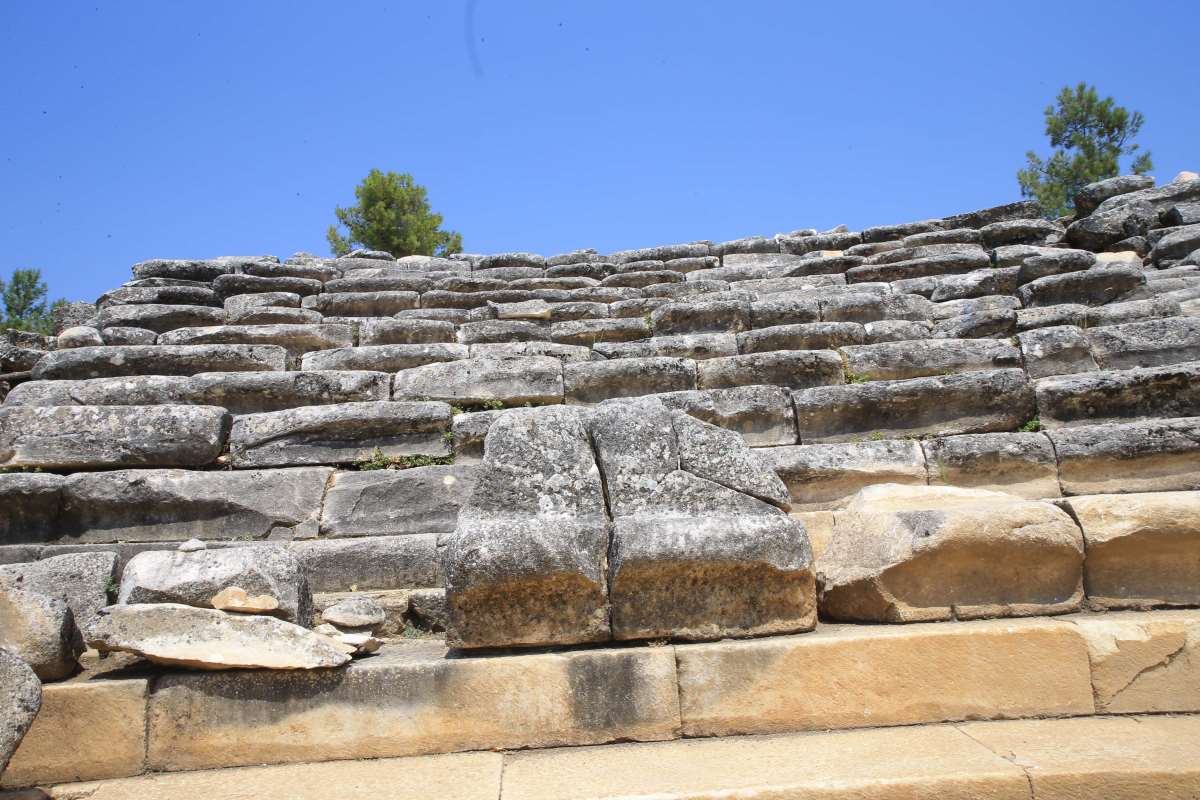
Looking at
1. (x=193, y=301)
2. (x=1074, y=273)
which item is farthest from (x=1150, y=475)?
(x=193, y=301)

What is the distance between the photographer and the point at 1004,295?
6.98 meters

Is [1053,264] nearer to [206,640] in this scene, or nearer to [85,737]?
[206,640]

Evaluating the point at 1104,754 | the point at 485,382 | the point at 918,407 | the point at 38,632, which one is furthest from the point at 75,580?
the point at 918,407

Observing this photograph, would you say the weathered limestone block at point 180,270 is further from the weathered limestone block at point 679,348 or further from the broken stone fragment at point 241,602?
the broken stone fragment at point 241,602

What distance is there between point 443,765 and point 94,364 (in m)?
4.77

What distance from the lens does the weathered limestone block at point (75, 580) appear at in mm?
3643

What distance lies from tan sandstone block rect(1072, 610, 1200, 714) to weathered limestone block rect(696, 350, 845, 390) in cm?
281

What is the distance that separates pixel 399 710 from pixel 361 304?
535 centimetres

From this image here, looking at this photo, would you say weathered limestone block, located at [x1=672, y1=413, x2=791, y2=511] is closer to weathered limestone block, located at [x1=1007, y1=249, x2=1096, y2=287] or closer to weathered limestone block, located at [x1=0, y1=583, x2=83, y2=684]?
weathered limestone block, located at [x1=0, y1=583, x2=83, y2=684]

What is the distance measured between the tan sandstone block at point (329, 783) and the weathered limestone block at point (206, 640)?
0.34 metres

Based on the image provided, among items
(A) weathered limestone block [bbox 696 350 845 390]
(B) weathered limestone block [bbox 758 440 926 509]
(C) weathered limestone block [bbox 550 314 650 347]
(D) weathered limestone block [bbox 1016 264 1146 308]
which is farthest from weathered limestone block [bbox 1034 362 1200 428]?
(C) weathered limestone block [bbox 550 314 650 347]

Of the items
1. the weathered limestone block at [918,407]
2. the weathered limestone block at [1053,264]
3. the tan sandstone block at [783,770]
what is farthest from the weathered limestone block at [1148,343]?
the tan sandstone block at [783,770]

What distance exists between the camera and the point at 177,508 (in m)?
4.69

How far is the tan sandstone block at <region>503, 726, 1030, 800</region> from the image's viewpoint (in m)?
2.50
